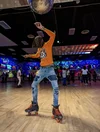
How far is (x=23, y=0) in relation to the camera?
6.37 m

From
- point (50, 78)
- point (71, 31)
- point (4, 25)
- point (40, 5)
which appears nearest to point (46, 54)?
point (50, 78)

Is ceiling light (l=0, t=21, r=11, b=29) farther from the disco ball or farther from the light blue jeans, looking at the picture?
the light blue jeans

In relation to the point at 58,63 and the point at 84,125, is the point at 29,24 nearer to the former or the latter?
the point at 84,125

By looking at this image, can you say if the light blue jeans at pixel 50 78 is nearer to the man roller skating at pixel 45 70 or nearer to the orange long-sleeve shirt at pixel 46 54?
the man roller skating at pixel 45 70

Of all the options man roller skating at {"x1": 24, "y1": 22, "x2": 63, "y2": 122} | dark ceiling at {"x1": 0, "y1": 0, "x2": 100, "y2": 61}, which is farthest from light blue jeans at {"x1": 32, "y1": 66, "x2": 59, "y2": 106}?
dark ceiling at {"x1": 0, "y1": 0, "x2": 100, "y2": 61}

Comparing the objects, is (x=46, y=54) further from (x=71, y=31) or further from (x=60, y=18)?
(x=71, y=31)

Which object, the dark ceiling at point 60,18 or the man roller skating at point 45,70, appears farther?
the dark ceiling at point 60,18

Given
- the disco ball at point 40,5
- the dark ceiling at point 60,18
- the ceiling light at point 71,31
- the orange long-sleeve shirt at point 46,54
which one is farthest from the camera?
the ceiling light at point 71,31

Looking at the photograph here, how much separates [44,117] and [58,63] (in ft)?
99.4

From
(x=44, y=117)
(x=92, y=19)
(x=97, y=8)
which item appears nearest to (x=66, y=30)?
(x=92, y=19)

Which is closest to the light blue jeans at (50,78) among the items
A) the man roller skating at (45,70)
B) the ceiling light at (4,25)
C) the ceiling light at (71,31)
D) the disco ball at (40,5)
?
the man roller skating at (45,70)

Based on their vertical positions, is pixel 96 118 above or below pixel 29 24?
below

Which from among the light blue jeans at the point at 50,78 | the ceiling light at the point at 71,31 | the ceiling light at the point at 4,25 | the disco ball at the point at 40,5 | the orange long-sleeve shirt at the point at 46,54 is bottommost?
the light blue jeans at the point at 50,78

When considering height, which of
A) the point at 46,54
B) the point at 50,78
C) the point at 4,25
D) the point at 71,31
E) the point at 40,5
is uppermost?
the point at 71,31
